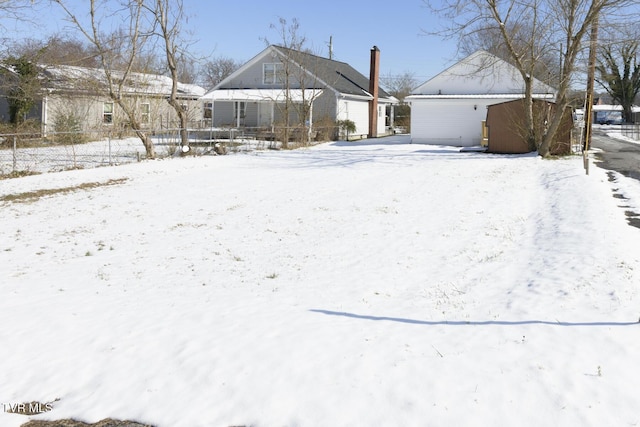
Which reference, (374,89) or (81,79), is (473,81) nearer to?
(374,89)

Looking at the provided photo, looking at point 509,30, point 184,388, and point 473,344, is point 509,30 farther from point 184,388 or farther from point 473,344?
point 184,388

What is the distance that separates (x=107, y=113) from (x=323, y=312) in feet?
107

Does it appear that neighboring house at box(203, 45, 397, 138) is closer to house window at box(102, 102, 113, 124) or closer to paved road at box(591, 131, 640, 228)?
house window at box(102, 102, 113, 124)

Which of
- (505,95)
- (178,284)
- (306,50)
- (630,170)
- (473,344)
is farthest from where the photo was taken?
(306,50)

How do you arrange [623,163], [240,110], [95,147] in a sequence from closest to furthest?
1. [623,163]
2. [95,147]
3. [240,110]

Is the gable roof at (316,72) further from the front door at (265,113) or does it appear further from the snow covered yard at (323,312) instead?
the snow covered yard at (323,312)

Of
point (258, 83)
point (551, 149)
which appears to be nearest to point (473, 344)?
point (551, 149)

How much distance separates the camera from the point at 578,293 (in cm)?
652

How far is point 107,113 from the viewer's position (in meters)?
35.4

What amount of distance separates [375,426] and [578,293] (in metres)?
3.59

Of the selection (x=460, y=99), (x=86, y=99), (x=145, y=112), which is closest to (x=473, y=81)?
(x=460, y=99)

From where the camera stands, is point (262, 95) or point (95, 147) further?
point (262, 95)

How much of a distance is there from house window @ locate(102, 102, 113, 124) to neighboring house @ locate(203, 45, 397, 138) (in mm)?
5640

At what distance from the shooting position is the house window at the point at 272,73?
37.4 metres
